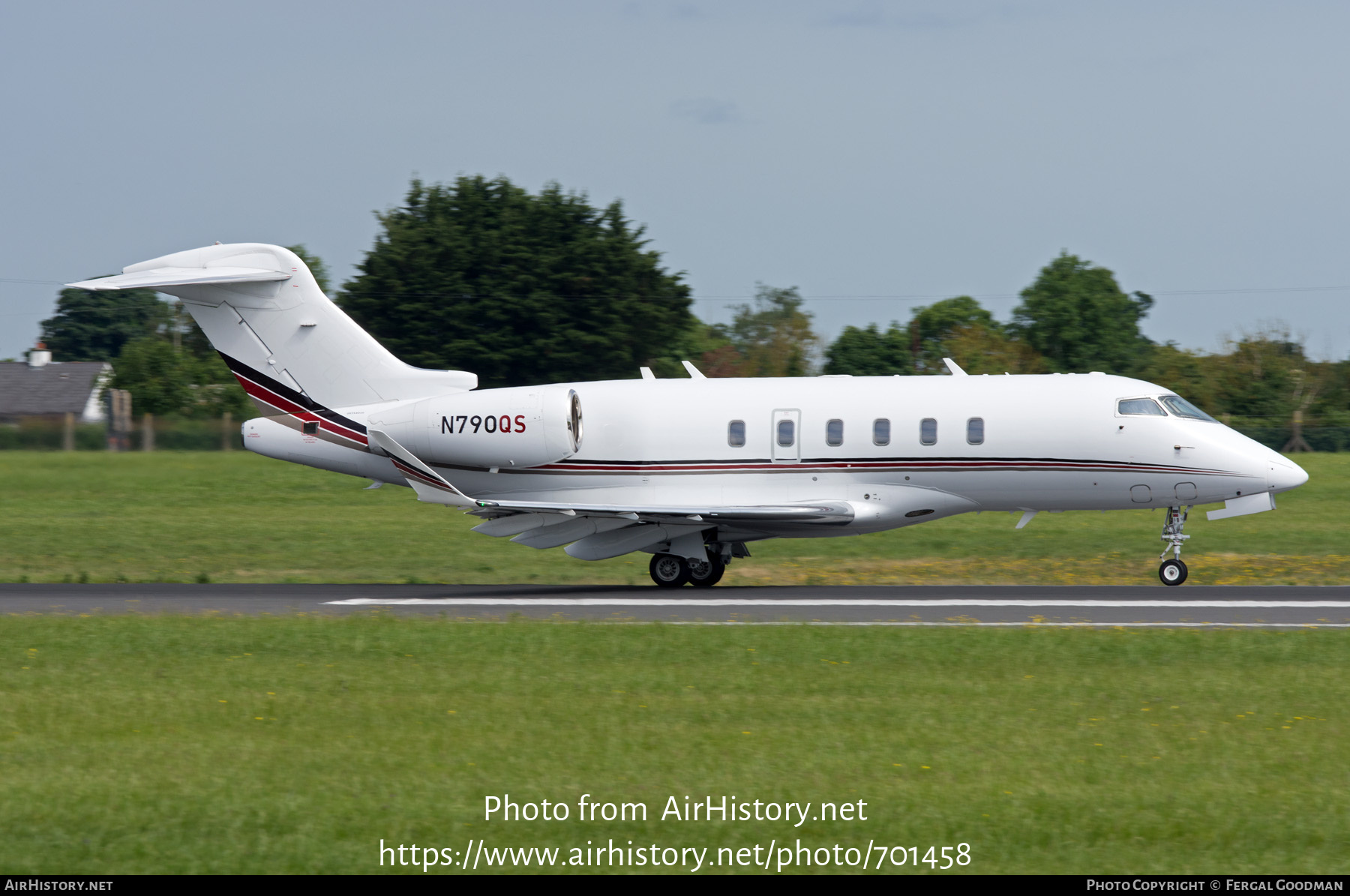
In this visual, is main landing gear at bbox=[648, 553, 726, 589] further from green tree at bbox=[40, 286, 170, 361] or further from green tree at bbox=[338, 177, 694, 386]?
green tree at bbox=[40, 286, 170, 361]

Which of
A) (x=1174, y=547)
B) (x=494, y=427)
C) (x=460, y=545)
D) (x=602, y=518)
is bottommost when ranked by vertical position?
(x=460, y=545)

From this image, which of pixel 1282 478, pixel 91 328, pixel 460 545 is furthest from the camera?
pixel 91 328

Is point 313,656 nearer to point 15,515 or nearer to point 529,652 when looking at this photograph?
point 529,652

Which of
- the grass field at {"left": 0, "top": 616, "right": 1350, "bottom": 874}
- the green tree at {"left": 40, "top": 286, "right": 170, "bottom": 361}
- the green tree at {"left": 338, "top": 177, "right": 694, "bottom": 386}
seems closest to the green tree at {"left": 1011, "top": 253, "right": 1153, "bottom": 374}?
the green tree at {"left": 338, "top": 177, "right": 694, "bottom": 386}

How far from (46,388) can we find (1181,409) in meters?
80.4

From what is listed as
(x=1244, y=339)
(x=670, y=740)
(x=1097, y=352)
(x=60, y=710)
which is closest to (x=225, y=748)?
(x=60, y=710)

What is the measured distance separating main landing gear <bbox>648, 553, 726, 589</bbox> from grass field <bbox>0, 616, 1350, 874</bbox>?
709 centimetres

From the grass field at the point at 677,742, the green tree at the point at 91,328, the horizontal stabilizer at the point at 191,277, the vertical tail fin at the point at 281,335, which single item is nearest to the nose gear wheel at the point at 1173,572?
Answer: the grass field at the point at 677,742

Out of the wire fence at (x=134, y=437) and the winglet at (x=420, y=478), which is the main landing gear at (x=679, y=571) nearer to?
the winglet at (x=420, y=478)

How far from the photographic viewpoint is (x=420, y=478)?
22156 millimetres

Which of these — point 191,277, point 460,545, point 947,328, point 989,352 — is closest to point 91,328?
point 947,328

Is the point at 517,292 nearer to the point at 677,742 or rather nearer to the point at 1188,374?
the point at 1188,374

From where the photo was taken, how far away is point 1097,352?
7475cm

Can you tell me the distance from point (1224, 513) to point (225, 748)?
15689 millimetres
